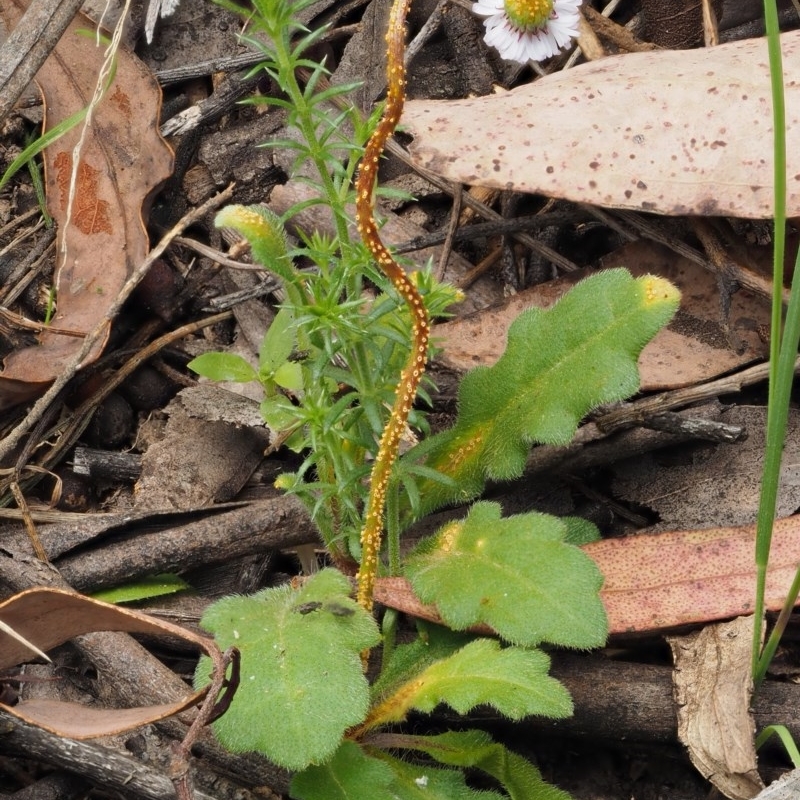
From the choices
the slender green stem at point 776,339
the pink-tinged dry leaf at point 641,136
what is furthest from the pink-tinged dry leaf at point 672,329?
the slender green stem at point 776,339

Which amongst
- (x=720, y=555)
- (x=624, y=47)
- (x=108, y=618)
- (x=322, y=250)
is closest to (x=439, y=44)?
(x=624, y=47)

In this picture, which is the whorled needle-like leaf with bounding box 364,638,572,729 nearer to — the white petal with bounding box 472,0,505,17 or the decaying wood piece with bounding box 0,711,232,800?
the decaying wood piece with bounding box 0,711,232,800

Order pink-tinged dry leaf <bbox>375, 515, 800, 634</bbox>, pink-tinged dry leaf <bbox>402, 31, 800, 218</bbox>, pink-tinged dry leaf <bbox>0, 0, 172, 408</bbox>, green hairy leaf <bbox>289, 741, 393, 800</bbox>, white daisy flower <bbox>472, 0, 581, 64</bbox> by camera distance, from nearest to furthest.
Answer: green hairy leaf <bbox>289, 741, 393, 800</bbox>, pink-tinged dry leaf <bbox>375, 515, 800, 634</bbox>, pink-tinged dry leaf <bbox>402, 31, 800, 218</bbox>, white daisy flower <bbox>472, 0, 581, 64</bbox>, pink-tinged dry leaf <bbox>0, 0, 172, 408</bbox>

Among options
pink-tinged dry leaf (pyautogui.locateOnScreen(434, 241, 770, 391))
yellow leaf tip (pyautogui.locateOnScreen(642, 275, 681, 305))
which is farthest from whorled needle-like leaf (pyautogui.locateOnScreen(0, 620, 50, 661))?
yellow leaf tip (pyautogui.locateOnScreen(642, 275, 681, 305))

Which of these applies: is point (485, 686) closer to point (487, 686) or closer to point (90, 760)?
point (487, 686)

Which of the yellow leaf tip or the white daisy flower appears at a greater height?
the white daisy flower
